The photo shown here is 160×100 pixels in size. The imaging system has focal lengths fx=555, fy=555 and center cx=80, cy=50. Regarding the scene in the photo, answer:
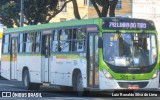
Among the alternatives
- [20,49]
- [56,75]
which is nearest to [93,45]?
[56,75]

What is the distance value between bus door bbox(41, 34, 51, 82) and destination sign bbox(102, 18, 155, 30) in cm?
444

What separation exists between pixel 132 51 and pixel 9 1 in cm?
2342

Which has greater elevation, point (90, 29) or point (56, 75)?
point (90, 29)

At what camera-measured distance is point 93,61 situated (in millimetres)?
19500

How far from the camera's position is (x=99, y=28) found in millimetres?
19281

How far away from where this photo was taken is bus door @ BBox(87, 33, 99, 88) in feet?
63.4

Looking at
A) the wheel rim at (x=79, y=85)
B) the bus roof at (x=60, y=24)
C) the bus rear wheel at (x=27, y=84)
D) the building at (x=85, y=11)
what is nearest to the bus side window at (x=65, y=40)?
the bus roof at (x=60, y=24)

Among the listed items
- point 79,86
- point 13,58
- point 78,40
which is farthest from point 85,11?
point 79,86

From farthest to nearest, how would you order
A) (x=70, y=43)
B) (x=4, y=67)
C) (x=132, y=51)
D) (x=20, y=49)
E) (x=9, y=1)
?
(x=9, y=1), (x=4, y=67), (x=20, y=49), (x=70, y=43), (x=132, y=51)

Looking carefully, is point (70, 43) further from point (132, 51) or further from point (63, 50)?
point (132, 51)

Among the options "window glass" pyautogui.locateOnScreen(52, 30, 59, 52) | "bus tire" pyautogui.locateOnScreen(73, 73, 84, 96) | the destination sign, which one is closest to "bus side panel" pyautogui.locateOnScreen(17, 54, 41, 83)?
"window glass" pyautogui.locateOnScreen(52, 30, 59, 52)

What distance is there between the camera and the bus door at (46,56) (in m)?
23.2

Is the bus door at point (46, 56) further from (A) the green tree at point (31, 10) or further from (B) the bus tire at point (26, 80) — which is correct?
(A) the green tree at point (31, 10)

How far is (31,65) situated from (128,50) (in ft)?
23.1
